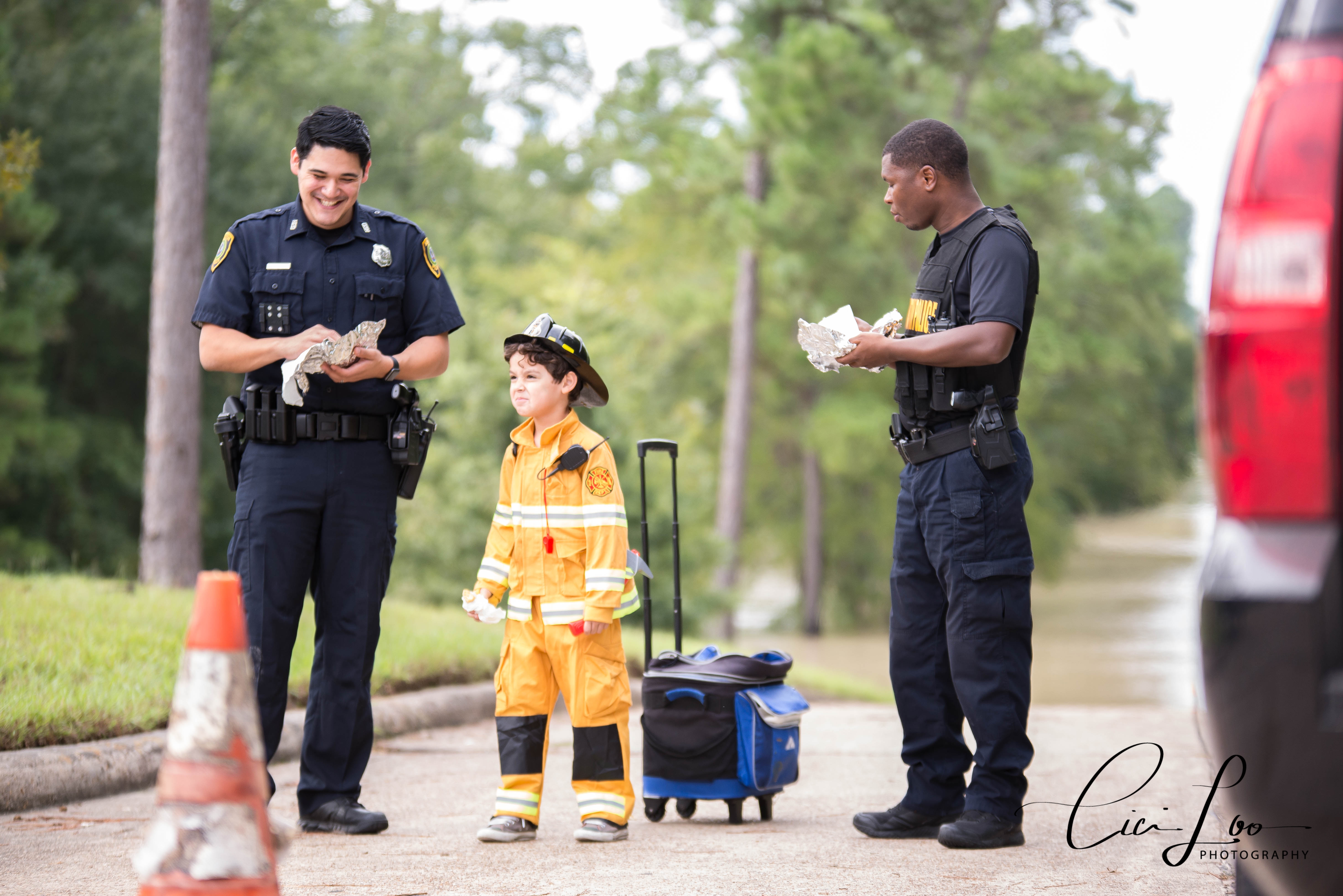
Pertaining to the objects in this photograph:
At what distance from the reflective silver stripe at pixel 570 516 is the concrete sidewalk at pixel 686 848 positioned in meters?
1.02

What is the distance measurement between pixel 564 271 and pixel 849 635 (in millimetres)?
11019

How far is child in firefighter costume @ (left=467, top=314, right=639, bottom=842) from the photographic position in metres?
4.19

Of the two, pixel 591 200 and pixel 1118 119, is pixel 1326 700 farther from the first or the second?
pixel 591 200

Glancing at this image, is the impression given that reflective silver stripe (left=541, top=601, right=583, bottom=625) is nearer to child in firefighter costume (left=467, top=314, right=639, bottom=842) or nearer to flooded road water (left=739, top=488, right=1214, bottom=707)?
child in firefighter costume (left=467, top=314, right=639, bottom=842)

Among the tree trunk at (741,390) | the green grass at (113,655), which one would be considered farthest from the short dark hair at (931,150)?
the tree trunk at (741,390)

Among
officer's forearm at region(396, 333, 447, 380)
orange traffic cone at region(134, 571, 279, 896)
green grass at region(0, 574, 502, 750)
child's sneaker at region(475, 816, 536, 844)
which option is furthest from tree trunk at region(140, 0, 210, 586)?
orange traffic cone at region(134, 571, 279, 896)

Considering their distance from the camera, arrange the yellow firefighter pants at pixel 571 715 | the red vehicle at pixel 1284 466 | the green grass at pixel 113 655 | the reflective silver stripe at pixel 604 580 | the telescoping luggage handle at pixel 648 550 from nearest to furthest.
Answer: the red vehicle at pixel 1284 466 < the reflective silver stripe at pixel 604 580 < the yellow firefighter pants at pixel 571 715 < the telescoping luggage handle at pixel 648 550 < the green grass at pixel 113 655

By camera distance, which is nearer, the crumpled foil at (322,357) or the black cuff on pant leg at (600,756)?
the crumpled foil at (322,357)

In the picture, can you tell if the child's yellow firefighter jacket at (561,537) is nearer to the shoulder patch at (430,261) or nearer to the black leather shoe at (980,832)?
the shoulder patch at (430,261)

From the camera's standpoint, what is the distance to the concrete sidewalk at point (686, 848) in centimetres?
351

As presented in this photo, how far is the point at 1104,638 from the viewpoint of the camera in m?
28.0

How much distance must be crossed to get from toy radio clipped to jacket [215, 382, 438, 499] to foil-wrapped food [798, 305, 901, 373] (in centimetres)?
123

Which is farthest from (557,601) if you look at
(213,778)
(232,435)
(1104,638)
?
(1104,638)

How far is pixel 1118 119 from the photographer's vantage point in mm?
28328
